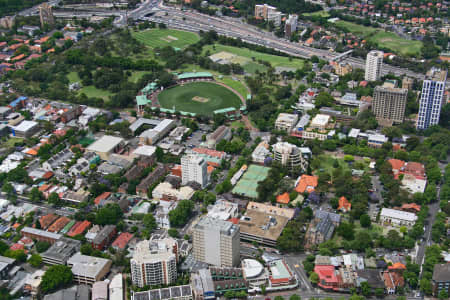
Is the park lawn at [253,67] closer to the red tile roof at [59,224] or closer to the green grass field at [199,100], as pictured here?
the green grass field at [199,100]

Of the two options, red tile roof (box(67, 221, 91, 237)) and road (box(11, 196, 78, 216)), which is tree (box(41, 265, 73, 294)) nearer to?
red tile roof (box(67, 221, 91, 237))

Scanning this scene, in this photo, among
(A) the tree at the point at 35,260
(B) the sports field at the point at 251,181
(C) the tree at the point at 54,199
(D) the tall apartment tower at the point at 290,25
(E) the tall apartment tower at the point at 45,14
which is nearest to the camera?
(A) the tree at the point at 35,260

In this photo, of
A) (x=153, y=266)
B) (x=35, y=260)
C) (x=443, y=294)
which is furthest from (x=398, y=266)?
(x=35, y=260)

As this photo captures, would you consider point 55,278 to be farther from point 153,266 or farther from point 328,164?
point 328,164

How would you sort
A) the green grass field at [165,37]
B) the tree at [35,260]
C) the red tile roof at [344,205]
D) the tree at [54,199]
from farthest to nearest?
the green grass field at [165,37]
the tree at [54,199]
the red tile roof at [344,205]
the tree at [35,260]

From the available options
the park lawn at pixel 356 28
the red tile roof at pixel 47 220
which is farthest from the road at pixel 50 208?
the park lawn at pixel 356 28

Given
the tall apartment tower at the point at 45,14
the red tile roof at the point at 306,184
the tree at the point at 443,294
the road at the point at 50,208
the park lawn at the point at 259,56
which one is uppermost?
the tall apartment tower at the point at 45,14

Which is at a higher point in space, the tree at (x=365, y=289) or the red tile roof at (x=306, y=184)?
the red tile roof at (x=306, y=184)
